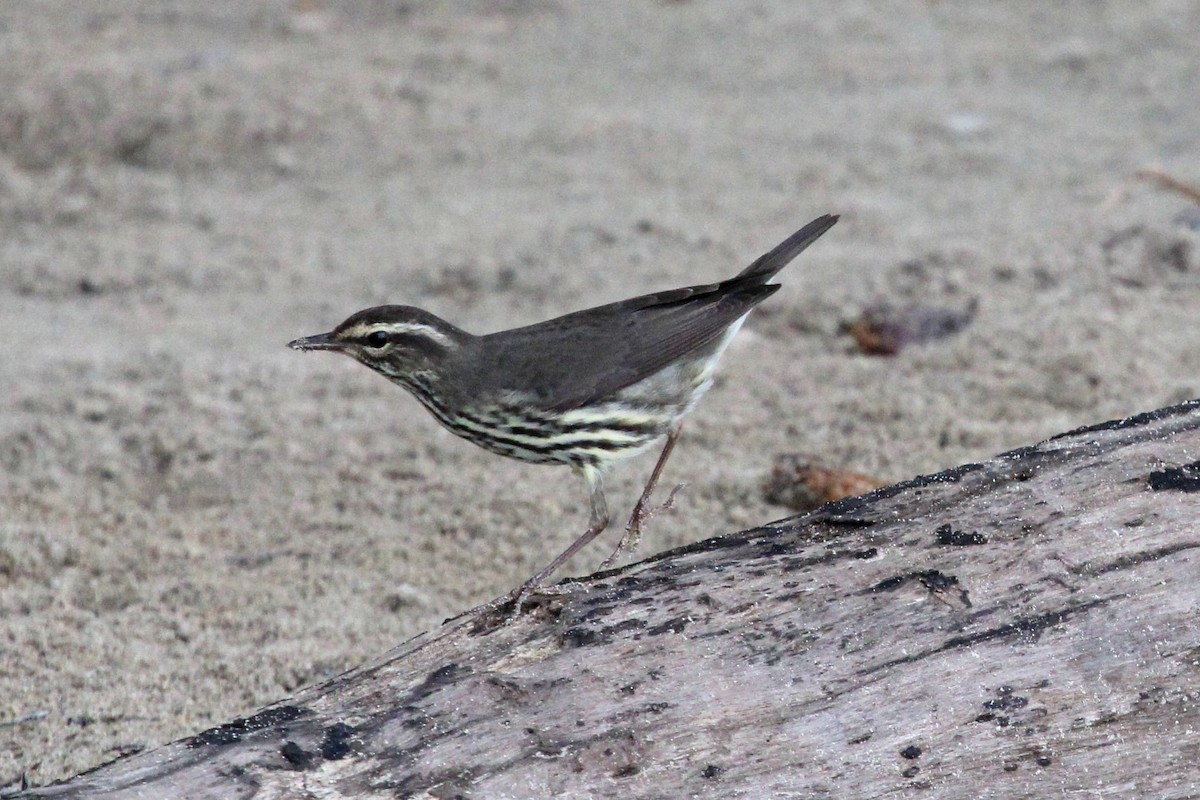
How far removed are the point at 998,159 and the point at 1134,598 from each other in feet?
18.9

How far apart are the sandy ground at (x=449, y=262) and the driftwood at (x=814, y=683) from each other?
4.06 feet

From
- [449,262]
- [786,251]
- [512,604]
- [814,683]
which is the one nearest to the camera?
[814,683]

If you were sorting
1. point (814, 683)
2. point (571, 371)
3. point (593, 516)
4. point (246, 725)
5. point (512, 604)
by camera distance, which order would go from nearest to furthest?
point (246, 725) → point (814, 683) → point (512, 604) → point (593, 516) → point (571, 371)

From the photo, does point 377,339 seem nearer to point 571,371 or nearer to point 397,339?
point 397,339

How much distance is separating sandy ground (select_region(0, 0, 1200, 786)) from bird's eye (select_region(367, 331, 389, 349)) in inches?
33.7

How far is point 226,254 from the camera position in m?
7.64

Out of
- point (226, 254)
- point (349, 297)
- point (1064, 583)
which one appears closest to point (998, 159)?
point (349, 297)

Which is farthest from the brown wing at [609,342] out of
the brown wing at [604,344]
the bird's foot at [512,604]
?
the bird's foot at [512,604]

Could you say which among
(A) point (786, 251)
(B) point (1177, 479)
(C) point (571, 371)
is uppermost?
(A) point (786, 251)

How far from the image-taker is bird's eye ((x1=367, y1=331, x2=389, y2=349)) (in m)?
4.41

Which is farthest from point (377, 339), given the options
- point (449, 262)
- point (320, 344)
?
point (449, 262)

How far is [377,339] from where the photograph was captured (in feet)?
14.5

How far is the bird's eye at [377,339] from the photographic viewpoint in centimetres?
441

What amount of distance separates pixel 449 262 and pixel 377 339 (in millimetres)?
2971
